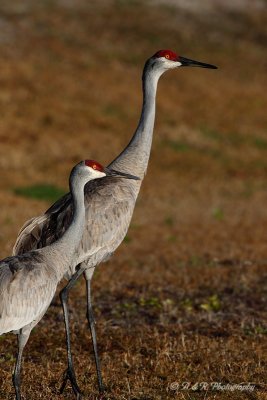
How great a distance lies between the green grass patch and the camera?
17.0 metres

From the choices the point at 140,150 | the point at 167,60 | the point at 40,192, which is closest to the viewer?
the point at 140,150

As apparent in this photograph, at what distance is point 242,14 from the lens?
45125 mm

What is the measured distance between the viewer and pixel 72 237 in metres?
5.85

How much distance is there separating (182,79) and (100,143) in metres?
8.80

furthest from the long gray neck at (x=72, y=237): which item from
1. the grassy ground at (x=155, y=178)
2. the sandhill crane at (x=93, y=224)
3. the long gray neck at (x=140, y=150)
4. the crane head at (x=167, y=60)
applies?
the crane head at (x=167, y=60)

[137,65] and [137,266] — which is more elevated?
[137,65]

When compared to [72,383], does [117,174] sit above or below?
above

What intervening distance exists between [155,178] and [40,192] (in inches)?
149

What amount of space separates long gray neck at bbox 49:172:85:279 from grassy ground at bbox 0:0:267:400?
3.53 feet

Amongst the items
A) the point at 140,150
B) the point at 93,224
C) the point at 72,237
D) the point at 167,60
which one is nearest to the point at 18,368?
the point at 72,237

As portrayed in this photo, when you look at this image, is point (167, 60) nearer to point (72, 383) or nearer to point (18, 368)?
point (72, 383)

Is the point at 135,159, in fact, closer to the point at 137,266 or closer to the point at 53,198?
the point at 137,266

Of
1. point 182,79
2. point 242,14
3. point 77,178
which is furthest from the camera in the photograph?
point 242,14

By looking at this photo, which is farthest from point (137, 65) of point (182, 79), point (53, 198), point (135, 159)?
point (135, 159)
